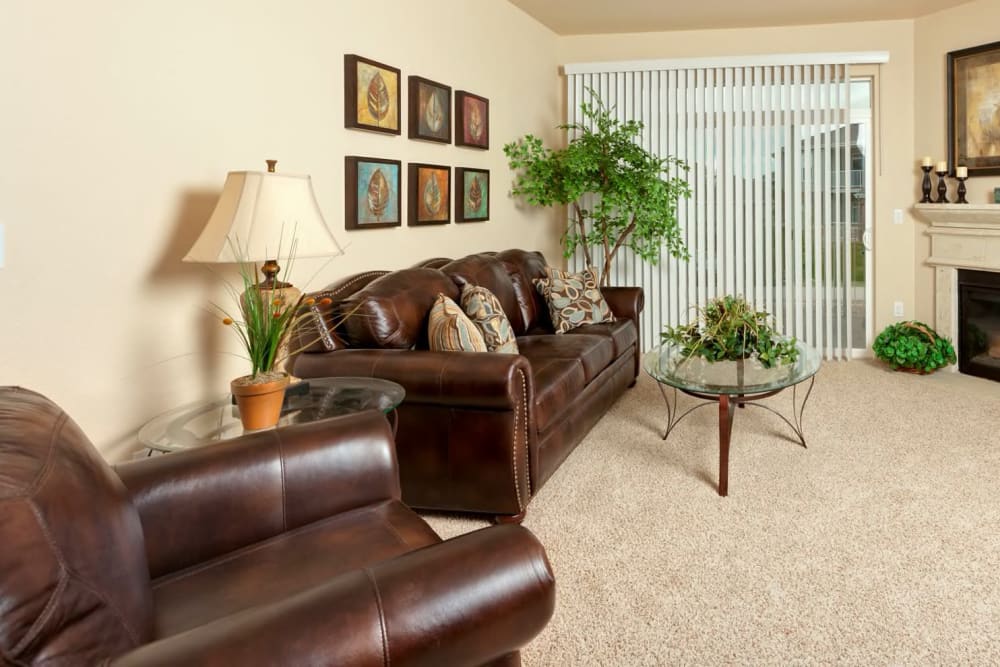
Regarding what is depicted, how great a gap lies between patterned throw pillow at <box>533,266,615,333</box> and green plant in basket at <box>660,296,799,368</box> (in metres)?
A: 1.04

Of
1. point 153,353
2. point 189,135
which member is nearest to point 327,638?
point 153,353

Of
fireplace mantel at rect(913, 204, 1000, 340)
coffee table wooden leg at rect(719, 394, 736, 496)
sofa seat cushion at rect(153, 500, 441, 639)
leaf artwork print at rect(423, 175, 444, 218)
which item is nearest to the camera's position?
sofa seat cushion at rect(153, 500, 441, 639)

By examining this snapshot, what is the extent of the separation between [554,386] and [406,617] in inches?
85.5

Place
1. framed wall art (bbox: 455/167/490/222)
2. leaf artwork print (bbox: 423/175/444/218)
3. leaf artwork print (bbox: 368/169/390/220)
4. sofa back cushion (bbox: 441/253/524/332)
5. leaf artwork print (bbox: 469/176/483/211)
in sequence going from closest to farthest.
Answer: leaf artwork print (bbox: 368/169/390/220) → sofa back cushion (bbox: 441/253/524/332) → leaf artwork print (bbox: 423/175/444/218) → framed wall art (bbox: 455/167/490/222) → leaf artwork print (bbox: 469/176/483/211)

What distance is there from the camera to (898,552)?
2611mm

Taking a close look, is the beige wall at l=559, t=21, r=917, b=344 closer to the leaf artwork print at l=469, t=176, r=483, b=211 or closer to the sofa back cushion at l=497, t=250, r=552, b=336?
the leaf artwork print at l=469, t=176, r=483, b=211

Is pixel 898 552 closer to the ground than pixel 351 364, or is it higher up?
closer to the ground

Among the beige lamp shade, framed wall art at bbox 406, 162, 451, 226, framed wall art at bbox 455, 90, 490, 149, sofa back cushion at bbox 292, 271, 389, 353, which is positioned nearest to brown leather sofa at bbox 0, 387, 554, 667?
the beige lamp shade

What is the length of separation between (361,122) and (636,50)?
11.5 ft

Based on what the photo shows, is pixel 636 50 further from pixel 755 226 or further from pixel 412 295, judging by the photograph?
pixel 412 295

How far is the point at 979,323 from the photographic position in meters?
5.48

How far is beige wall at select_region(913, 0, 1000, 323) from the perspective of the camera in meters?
5.34

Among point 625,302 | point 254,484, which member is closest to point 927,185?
point 625,302

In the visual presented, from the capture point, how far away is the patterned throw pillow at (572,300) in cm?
462
